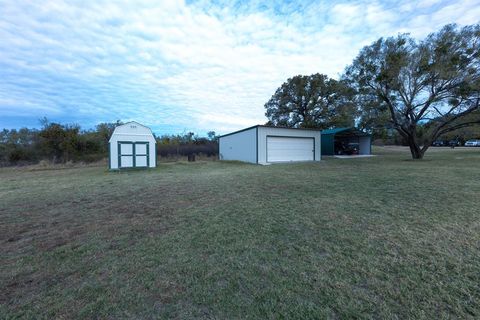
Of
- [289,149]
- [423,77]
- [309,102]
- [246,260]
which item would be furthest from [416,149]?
[246,260]

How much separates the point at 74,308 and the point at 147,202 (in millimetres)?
3337

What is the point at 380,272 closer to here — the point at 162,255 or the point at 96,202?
the point at 162,255

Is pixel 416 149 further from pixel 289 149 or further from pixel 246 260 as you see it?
pixel 246 260

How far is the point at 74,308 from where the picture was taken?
172cm

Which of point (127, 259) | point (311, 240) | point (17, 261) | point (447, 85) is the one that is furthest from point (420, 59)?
point (17, 261)

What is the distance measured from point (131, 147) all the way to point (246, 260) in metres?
12.3

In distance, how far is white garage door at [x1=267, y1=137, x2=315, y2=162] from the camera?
15438mm

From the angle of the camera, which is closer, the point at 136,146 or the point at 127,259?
the point at 127,259

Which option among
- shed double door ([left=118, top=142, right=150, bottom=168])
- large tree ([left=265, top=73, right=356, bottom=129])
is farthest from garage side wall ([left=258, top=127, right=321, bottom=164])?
large tree ([left=265, top=73, right=356, bottom=129])

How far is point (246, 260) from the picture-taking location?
2391mm

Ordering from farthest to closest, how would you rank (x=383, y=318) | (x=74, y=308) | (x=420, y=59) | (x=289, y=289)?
(x=420, y=59)
(x=289, y=289)
(x=74, y=308)
(x=383, y=318)

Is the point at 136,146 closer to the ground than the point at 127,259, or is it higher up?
higher up

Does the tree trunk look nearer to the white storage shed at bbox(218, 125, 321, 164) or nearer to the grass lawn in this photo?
the white storage shed at bbox(218, 125, 321, 164)

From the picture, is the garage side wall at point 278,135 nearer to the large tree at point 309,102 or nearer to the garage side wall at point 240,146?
the garage side wall at point 240,146
